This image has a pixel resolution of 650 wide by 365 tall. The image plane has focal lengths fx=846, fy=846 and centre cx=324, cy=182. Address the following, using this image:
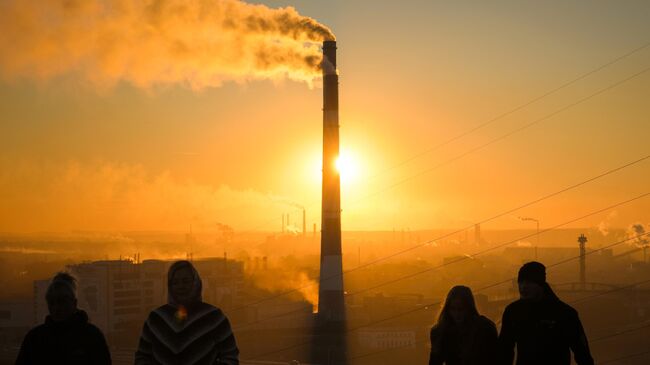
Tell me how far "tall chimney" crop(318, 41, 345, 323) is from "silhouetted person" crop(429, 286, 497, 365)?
48.8 meters

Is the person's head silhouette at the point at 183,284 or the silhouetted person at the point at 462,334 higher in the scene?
the person's head silhouette at the point at 183,284

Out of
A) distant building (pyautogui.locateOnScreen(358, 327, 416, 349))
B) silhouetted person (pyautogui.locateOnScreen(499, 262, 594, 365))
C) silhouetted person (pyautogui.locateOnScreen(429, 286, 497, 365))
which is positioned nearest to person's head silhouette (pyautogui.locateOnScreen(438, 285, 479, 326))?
silhouetted person (pyautogui.locateOnScreen(429, 286, 497, 365))

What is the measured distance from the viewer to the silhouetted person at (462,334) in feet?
21.3

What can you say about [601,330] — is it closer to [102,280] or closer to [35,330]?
[102,280]

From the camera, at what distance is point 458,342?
6652mm

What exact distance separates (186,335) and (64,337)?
0.91 meters

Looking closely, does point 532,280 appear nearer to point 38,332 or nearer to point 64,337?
point 64,337

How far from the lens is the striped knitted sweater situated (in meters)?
5.54

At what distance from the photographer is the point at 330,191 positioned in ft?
185

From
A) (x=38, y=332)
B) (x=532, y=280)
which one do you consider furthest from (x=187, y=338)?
(x=532, y=280)

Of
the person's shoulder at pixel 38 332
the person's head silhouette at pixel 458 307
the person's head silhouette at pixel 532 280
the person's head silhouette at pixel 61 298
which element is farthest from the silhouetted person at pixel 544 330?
the person's shoulder at pixel 38 332

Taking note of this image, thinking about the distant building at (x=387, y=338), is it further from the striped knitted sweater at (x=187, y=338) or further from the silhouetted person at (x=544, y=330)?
the striped knitted sweater at (x=187, y=338)

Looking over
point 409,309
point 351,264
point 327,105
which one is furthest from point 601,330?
point 351,264

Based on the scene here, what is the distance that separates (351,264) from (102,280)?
11099 cm
